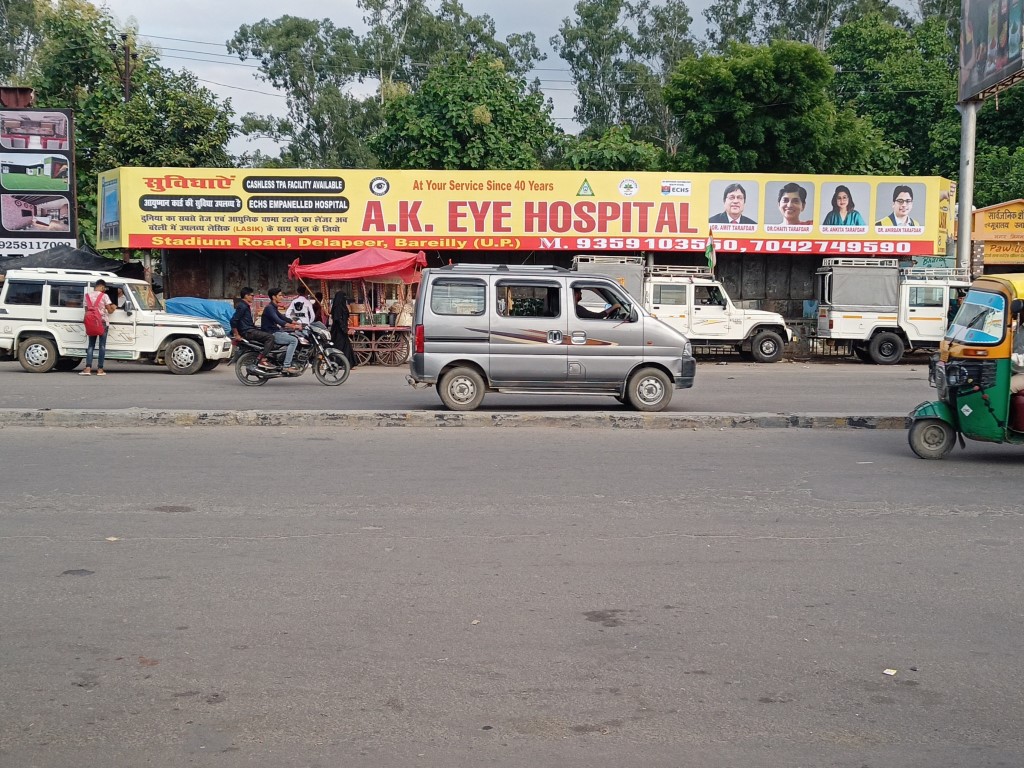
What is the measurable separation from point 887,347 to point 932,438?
1461 centimetres

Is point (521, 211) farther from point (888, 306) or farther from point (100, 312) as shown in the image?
point (100, 312)

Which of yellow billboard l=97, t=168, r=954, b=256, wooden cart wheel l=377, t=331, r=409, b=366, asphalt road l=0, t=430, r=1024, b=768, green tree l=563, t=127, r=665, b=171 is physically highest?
green tree l=563, t=127, r=665, b=171

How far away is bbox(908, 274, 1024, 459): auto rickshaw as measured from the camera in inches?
363

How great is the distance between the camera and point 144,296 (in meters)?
19.7

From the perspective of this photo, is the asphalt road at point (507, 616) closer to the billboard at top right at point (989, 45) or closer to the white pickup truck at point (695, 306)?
the white pickup truck at point (695, 306)

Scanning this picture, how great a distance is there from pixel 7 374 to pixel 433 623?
52.8 ft

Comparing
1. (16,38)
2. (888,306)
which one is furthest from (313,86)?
(888,306)

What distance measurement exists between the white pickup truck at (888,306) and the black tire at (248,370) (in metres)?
13.2

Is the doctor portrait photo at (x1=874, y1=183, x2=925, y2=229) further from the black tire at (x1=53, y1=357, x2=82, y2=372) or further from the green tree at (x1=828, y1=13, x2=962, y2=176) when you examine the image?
the black tire at (x1=53, y1=357, x2=82, y2=372)

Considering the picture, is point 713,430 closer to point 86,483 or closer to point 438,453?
point 438,453

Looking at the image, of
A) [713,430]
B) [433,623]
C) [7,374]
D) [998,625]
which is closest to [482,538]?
[433,623]

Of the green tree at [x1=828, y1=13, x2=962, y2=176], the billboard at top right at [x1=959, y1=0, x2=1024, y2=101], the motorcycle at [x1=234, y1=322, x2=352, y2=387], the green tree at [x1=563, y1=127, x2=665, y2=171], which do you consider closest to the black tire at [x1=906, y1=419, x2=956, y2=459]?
the motorcycle at [x1=234, y1=322, x2=352, y2=387]

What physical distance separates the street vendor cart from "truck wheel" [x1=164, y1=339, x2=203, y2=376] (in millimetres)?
3059

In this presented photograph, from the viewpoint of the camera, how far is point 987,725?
3986 mm
